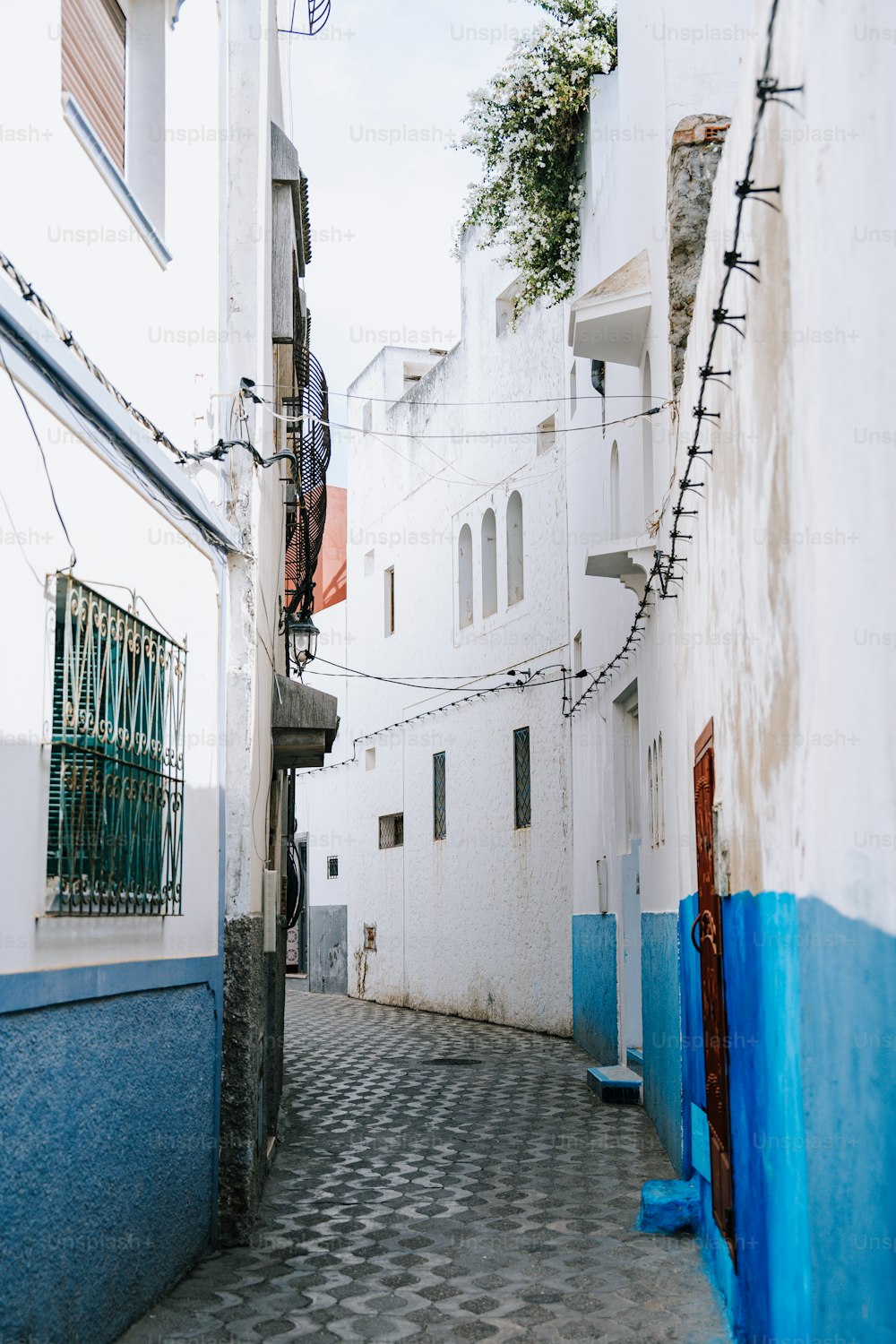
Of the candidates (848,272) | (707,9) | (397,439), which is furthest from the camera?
(397,439)

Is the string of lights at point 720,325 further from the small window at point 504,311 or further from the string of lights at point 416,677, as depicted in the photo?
the small window at point 504,311

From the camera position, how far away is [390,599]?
75.9 feet

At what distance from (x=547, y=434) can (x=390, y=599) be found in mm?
6691

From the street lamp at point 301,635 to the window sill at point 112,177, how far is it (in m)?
5.91

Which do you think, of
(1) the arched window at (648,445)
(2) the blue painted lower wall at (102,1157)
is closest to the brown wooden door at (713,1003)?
(2) the blue painted lower wall at (102,1157)

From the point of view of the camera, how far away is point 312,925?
84.5 feet

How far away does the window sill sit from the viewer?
198 inches

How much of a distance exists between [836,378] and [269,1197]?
19.3 feet

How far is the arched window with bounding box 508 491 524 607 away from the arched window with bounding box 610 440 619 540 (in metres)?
5.91

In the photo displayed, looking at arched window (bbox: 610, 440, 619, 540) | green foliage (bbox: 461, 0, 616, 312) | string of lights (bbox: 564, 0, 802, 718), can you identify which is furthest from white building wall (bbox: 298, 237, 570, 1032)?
string of lights (bbox: 564, 0, 802, 718)

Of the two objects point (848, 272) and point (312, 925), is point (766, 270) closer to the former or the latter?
point (848, 272)

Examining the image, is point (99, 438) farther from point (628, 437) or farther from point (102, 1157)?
point (628, 437)

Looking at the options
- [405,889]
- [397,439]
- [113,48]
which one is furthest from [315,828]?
[113,48]

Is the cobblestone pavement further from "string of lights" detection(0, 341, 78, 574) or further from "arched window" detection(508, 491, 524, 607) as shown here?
"arched window" detection(508, 491, 524, 607)
